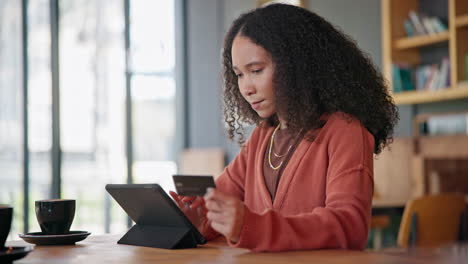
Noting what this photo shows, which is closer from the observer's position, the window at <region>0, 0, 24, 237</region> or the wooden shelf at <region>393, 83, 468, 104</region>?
the wooden shelf at <region>393, 83, 468, 104</region>

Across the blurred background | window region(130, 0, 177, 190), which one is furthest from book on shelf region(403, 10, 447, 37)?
window region(130, 0, 177, 190)

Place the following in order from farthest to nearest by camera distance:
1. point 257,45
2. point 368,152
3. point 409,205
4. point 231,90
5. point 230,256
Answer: point 409,205 < point 231,90 < point 257,45 < point 368,152 < point 230,256

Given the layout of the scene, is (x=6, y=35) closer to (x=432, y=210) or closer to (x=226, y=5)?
(x=226, y=5)

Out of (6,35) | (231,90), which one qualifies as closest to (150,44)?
(6,35)

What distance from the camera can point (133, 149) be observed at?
21.3ft

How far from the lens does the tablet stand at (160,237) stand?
49.4 inches

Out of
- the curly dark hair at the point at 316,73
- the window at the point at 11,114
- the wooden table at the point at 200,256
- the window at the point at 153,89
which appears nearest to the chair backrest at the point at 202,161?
the window at the point at 153,89

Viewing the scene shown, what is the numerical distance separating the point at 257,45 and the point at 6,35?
4625 mm

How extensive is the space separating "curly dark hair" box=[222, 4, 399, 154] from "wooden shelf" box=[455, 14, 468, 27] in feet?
9.39

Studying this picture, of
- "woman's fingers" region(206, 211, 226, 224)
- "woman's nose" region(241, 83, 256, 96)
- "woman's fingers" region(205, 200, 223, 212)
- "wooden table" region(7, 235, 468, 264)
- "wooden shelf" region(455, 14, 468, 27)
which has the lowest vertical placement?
"wooden table" region(7, 235, 468, 264)

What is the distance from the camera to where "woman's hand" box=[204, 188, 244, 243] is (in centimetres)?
109

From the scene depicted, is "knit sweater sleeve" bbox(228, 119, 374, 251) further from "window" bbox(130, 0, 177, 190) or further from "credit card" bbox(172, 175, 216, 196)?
"window" bbox(130, 0, 177, 190)

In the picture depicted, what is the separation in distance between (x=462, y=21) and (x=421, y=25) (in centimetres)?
45

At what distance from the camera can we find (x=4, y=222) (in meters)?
1.18
